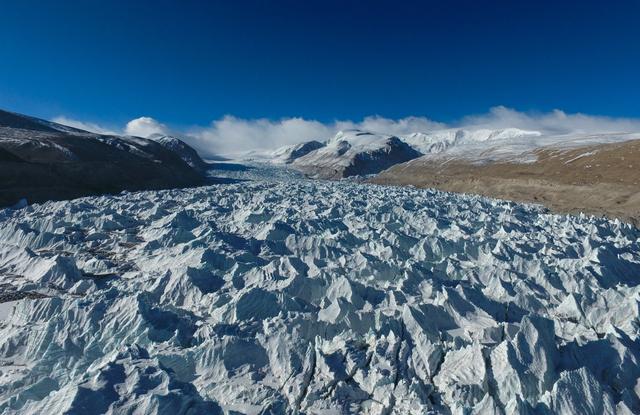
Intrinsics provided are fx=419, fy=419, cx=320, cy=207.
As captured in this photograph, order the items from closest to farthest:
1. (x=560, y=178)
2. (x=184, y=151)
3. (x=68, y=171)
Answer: (x=68, y=171) < (x=560, y=178) < (x=184, y=151)

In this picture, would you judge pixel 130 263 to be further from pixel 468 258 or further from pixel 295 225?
pixel 468 258

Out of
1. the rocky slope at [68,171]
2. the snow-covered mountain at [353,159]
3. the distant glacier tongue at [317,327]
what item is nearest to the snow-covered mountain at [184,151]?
the snow-covered mountain at [353,159]

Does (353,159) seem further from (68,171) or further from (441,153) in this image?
(68,171)

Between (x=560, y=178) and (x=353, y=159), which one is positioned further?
(x=353, y=159)

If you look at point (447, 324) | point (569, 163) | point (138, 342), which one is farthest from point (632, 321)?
point (569, 163)

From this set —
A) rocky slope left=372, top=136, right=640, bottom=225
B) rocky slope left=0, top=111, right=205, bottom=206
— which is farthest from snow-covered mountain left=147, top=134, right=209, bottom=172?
rocky slope left=372, top=136, right=640, bottom=225

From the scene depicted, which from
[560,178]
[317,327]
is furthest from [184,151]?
[317,327]

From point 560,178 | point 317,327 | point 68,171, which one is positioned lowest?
point 317,327

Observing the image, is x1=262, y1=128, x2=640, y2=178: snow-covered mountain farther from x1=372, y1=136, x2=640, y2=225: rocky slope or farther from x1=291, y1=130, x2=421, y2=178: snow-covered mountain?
x1=372, y1=136, x2=640, y2=225: rocky slope

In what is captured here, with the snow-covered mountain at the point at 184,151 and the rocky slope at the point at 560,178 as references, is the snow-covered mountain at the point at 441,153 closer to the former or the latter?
the rocky slope at the point at 560,178

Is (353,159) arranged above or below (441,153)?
below
